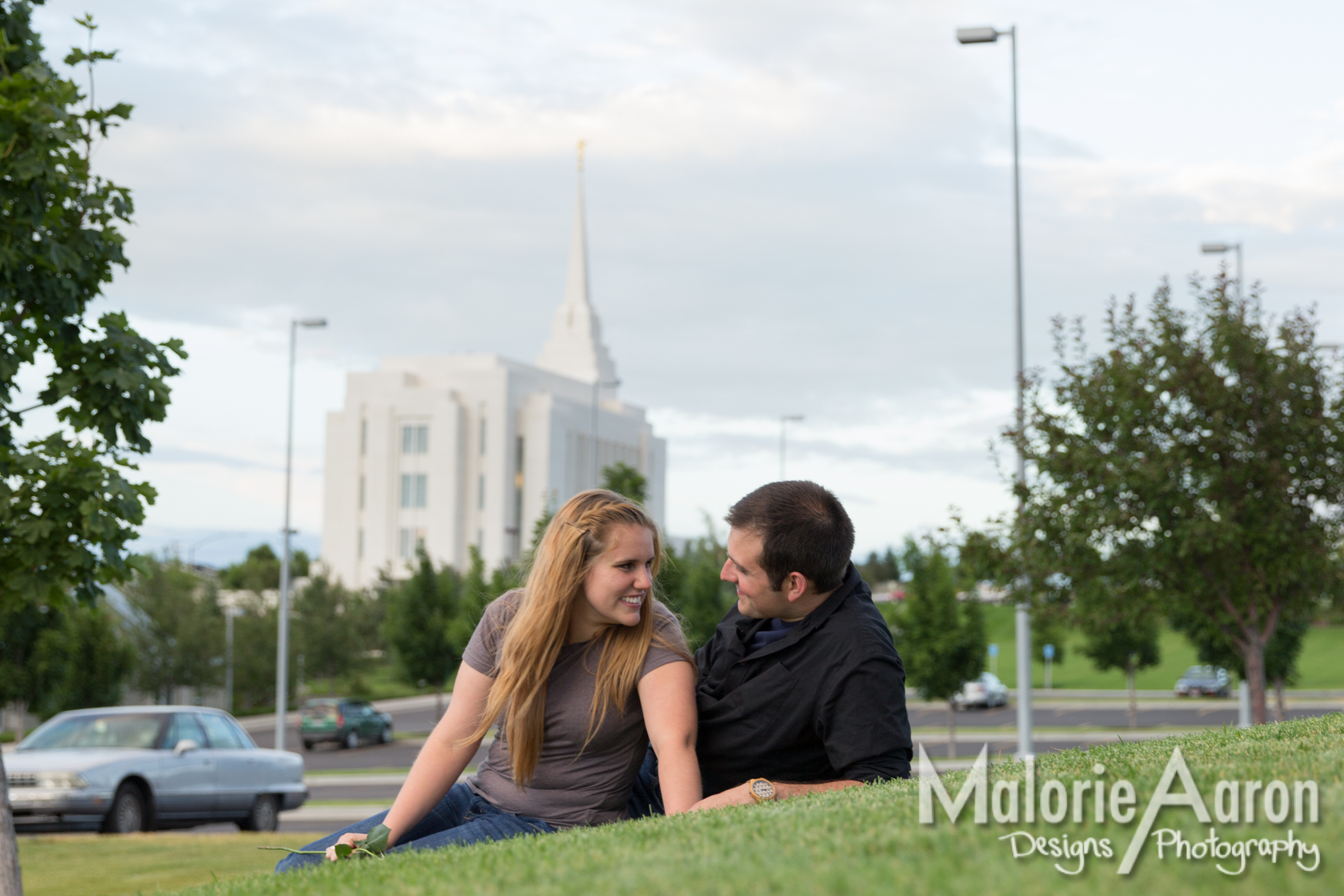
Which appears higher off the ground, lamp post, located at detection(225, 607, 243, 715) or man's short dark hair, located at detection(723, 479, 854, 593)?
man's short dark hair, located at detection(723, 479, 854, 593)

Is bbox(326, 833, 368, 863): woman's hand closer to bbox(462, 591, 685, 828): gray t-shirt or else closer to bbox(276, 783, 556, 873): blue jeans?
bbox(276, 783, 556, 873): blue jeans

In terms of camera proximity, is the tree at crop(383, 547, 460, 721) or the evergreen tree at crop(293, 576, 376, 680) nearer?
the tree at crop(383, 547, 460, 721)

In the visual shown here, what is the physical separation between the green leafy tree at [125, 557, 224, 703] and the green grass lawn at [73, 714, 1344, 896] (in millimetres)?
38463

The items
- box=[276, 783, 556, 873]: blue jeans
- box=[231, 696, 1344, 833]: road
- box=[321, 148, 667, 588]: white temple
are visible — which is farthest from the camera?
box=[321, 148, 667, 588]: white temple

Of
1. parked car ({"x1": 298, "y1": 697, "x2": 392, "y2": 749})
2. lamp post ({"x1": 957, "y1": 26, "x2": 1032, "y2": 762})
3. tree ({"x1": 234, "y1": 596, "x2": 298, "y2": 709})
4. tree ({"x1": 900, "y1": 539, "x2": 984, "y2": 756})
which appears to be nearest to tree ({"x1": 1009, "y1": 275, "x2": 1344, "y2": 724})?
lamp post ({"x1": 957, "y1": 26, "x2": 1032, "y2": 762})

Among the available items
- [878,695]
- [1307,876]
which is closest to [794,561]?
[878,695]

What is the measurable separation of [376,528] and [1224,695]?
55895mm

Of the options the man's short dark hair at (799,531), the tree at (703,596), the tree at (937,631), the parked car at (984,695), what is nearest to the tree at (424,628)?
the tree at (703,596)

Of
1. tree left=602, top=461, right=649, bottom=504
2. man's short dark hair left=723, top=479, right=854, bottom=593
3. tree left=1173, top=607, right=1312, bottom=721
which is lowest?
tree left=1173, top=607, right=1312, bottom=721

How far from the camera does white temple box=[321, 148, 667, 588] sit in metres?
88.3

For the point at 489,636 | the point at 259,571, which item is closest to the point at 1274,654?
the point at 489,636

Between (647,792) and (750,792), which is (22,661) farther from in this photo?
(750,792)

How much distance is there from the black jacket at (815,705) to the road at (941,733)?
48.8 ft

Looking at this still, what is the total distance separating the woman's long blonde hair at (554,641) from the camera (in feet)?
14.5
